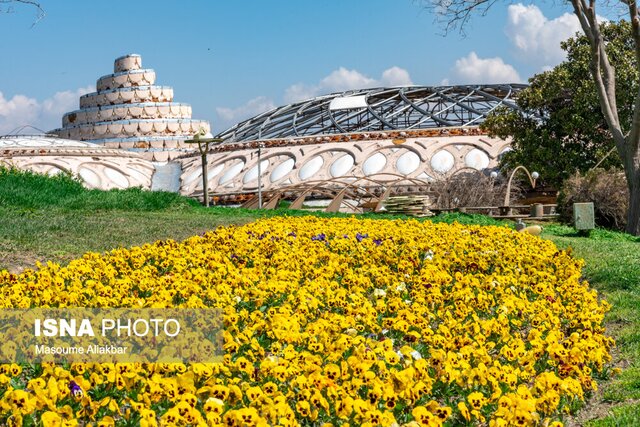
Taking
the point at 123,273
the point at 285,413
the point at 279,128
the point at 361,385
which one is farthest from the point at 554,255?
the point at 279,128

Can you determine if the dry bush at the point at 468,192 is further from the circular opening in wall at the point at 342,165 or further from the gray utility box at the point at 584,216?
the circular opening in wall at the point at 342,165

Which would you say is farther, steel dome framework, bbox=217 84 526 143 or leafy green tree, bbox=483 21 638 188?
steel dome framework, bbox=217 84 526 143

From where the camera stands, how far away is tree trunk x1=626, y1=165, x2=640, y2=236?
17.5 meters

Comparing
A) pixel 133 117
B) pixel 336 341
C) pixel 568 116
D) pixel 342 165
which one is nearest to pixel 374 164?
pixel 342 165

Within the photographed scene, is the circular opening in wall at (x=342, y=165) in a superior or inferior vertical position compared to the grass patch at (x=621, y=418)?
superior

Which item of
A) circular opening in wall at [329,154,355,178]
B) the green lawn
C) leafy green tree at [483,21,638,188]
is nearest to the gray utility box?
the green lawn

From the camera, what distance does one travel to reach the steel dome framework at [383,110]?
3609 cm

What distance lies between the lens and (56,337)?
18.8ft

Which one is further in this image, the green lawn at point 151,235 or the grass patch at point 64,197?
the grass patch at point 64,197

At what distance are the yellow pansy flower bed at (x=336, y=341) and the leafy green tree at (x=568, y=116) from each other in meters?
16.6

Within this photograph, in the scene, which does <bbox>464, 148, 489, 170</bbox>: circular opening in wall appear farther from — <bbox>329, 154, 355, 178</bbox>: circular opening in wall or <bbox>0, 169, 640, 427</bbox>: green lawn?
<bbox>0, 169, 640, 427</bbox>: green lawn

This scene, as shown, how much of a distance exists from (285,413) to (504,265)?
6.36 m

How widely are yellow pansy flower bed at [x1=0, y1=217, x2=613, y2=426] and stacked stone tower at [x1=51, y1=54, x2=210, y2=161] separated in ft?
125

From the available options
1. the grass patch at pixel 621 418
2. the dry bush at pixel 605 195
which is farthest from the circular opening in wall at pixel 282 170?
the grass patch at pixel 621 418
